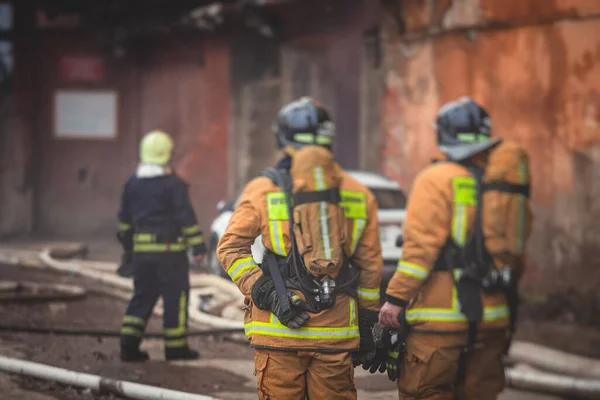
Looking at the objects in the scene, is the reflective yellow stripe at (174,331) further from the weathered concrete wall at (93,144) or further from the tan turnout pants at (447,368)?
the weathered concrete wall at (93,144)

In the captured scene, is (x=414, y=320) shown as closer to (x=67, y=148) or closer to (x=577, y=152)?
(x=577, y=152)

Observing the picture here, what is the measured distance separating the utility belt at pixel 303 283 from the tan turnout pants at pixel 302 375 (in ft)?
0.70

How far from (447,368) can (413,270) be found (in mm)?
451

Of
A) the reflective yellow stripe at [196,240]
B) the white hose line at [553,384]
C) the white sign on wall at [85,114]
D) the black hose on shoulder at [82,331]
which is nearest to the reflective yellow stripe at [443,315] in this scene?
the white hose line at [553,384]

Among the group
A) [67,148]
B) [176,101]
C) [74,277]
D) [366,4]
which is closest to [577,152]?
[366,4]

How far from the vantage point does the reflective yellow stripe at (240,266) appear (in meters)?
4.47

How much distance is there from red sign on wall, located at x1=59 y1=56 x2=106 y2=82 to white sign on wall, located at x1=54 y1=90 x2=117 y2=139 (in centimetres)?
26

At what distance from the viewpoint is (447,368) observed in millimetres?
4555

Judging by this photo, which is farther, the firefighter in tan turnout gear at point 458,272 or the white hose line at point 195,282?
the white hose line at point 195,282

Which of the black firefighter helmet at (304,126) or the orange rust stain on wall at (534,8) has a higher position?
the orange rust stain on wall at (534,8)

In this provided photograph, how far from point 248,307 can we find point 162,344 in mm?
4615

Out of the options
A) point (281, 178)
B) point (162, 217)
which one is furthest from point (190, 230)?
point (281, 178)

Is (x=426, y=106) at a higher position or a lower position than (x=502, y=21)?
lower

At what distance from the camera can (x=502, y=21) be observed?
11.8 m
